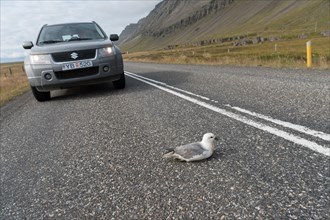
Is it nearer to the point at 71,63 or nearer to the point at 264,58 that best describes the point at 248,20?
the point at 264,58

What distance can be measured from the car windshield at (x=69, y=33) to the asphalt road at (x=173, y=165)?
3137 millimetres

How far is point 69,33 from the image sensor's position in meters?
7.66

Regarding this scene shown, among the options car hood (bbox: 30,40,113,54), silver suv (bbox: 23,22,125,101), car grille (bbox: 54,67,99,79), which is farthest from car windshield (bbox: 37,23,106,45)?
car grille (bbox: 54,67,99,79)

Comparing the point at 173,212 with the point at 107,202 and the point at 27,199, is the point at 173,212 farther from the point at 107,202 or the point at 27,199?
the point at 27,199

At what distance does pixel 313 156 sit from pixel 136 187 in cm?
147

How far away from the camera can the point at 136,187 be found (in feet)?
7.48

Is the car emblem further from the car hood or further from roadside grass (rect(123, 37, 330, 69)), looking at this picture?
roadside grass (rect(123, 37, 330, 69))

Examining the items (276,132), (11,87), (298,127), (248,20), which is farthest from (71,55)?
(248,20)

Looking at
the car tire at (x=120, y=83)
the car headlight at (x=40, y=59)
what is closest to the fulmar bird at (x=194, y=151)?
the car headlight at (x=40, y=59)

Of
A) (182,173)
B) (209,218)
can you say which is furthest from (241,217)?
(182,173)

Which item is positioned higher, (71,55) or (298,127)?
(71,55)

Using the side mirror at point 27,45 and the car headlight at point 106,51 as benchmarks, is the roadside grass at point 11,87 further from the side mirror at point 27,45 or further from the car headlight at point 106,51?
the car headlight at point 106,51

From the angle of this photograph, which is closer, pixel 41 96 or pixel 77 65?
pixel 77 65

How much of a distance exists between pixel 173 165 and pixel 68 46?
16.3 ft
